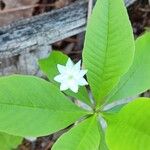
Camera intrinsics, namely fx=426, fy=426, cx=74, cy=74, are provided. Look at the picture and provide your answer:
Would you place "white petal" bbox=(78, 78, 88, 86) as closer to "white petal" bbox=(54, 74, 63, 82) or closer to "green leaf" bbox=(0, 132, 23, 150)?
"white petal" bbox=(54, 74, 63, 82)

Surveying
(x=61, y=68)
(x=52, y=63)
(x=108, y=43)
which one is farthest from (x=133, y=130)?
(x=52, y=63)

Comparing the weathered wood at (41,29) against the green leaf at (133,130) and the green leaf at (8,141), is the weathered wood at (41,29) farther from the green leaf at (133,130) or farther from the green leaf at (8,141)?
the green leaf at (133,130)

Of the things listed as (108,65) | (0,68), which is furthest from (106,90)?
(0,68)

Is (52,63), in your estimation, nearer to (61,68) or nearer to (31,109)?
(61,68)

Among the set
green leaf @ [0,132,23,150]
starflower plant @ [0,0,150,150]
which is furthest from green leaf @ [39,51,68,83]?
green leaf @ [0,132,23,150]

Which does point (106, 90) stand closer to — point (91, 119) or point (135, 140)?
point (91, 119)

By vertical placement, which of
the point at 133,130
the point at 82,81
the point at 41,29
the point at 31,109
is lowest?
the point at 133,130
